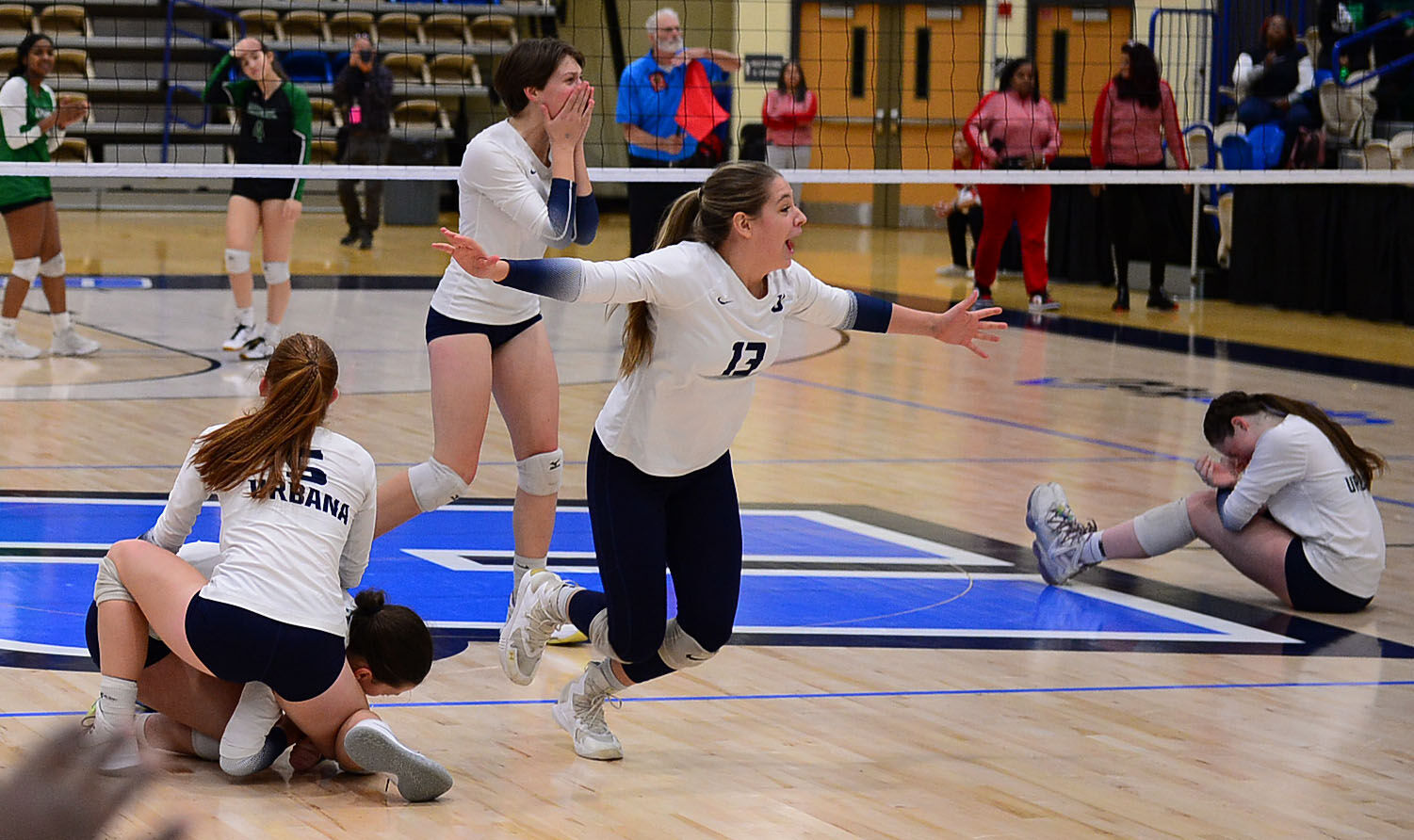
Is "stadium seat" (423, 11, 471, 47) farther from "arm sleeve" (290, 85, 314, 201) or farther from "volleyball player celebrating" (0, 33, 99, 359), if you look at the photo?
"volleyball player celebrating" (0, 33, 99, 359)

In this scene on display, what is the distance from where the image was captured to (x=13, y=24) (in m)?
19.8

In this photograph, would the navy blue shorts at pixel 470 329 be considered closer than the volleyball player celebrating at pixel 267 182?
Yes

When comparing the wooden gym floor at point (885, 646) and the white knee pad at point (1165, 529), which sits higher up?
the white knee pad at point (1165, 529)

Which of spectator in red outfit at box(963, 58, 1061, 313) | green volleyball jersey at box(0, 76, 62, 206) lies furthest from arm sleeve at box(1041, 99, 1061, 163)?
green volleyball jersey at box(0, 76, 62, 206)

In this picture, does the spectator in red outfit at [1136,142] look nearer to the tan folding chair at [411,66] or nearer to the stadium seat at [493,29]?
the tan folding chair at [411,66]

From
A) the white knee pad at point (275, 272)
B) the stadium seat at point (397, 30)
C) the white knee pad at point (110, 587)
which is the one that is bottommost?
the white knee pad at point (110, 587)

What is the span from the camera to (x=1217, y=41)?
55.1ft

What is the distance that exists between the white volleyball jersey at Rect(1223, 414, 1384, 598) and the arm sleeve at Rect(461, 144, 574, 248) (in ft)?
7.21

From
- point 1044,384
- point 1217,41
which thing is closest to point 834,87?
point 1217,41

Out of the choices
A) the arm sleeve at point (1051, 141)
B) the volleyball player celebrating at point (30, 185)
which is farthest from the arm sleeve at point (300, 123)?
the arm sleeve at point (1051, 141)

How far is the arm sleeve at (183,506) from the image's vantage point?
3.58 meters

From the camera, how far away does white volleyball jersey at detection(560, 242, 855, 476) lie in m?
3.63

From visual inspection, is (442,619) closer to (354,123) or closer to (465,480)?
(465,480)

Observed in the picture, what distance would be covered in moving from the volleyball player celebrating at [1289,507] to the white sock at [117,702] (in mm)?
3216
